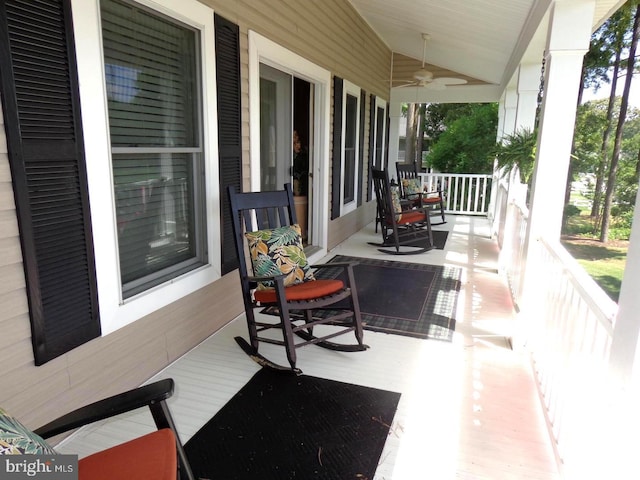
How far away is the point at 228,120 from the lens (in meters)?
3.09

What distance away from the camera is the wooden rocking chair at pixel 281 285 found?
2639 mm

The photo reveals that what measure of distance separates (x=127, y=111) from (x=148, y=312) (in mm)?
1078

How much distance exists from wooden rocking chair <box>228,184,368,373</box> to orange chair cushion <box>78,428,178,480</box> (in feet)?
4.04

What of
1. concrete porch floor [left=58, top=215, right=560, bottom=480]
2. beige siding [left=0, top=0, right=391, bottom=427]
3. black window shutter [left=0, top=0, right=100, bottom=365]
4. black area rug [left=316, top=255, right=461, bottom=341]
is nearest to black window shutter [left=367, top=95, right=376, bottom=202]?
beige siding [left=0, top=0, right=391, bottom=427]

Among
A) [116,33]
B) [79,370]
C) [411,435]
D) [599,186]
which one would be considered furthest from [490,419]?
[599,186]

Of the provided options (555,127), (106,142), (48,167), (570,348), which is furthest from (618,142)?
(48,167)

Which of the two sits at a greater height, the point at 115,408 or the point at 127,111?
the point at 127,111

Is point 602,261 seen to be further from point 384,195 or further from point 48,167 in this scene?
point 48,167

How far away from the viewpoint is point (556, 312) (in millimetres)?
2275

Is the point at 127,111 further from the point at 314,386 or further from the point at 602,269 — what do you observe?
the point at 602,269

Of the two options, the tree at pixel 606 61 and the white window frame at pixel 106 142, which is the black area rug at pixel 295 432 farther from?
the tree at pixel 606 61

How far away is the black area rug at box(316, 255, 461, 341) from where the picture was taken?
3330mm

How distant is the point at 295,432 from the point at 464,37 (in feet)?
17.4

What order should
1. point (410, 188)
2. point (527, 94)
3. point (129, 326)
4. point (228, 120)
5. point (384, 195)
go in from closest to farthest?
point (129, 326), point (228, 120), point (527, 94), point (384, 195), point (410, 188)
